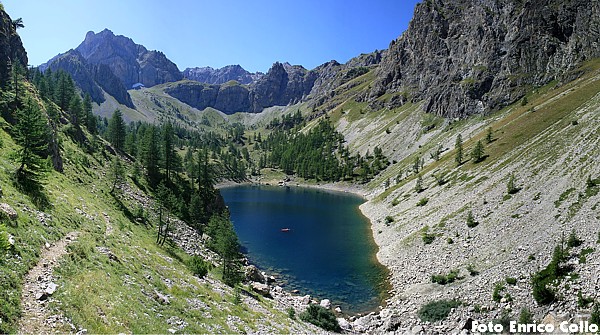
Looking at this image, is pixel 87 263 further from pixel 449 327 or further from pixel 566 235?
pixel 566 235

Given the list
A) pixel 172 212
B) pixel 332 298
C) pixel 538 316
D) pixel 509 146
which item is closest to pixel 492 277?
pixel 538 316

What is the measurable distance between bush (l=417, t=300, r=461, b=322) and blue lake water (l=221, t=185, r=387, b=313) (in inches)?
360

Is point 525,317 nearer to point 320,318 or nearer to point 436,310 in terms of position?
point 436,310

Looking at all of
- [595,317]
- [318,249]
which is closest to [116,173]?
[318,249]

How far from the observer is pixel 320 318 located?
41.4 m

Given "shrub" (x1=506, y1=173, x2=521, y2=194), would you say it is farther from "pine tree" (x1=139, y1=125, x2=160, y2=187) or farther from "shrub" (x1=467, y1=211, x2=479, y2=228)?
"pine tree" (x1=139, y1=125, x2=160, y2=187)

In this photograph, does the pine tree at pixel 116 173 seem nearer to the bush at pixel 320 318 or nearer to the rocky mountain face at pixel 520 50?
the bush at pixel 320 318

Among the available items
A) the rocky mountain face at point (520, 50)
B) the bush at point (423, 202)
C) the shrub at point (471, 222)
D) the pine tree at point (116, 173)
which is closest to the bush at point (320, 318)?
the shrub at point (471, 222)

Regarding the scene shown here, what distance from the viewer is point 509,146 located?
296 ft

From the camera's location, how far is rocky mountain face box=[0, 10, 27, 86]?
81594 mm

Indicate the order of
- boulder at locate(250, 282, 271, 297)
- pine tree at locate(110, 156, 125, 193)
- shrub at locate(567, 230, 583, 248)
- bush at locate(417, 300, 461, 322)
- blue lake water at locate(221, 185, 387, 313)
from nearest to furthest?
bush at locate(417, 300, 461, 322), shrub at locate(567, 230, 583, 248), boulder at locate(250, 282, 271, 297), blue lake water at locate(221, 185, 387, 313), pine tree at locate(110, 156, 125, 193)

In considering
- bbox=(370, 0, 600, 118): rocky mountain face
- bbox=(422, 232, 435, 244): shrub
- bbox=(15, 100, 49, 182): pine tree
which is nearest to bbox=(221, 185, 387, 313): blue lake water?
bbox=(422, 232, 435, 244): shrub

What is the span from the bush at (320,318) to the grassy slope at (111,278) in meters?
3.58

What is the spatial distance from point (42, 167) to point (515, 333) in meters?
50.9
